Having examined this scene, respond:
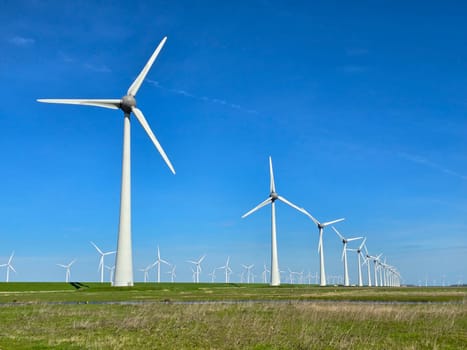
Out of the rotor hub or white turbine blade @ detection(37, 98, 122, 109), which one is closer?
white turbine blade @ detection(37, 98, 122, 109)

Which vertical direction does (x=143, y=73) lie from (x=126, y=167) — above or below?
above

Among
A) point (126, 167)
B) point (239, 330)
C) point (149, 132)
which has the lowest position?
point (239, 330)

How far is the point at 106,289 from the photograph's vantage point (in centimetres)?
7862

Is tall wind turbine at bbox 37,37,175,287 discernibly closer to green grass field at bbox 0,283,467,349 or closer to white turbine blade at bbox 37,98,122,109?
white turbine blade at bbox 37,98,122,109

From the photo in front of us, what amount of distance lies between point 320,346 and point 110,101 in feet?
231

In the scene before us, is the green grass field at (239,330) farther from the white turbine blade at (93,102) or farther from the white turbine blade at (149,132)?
the white turbine blade at (93,102)

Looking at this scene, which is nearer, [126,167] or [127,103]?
[126,167]

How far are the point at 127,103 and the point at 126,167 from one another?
36.8ft

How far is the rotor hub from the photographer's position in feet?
271

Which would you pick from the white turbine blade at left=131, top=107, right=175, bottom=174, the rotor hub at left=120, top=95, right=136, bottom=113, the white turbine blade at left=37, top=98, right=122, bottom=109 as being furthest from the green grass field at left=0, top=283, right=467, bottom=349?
the rotor hub at left=120, top=95, right=136, bottom=113

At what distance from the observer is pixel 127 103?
3253 inches

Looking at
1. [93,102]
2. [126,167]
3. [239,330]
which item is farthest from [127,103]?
[239,330]

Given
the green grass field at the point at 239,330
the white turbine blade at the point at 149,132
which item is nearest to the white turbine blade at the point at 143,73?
the white turbine blade at the point at 149,132

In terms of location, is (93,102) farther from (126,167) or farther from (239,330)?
(239,330)
